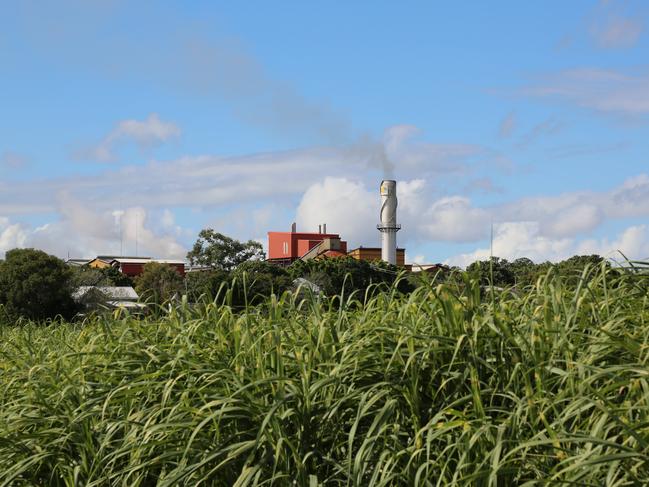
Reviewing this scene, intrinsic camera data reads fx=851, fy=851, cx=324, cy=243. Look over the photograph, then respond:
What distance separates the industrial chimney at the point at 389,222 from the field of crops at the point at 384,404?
86846mm

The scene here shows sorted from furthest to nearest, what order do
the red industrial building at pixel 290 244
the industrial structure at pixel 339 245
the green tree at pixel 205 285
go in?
the red industrial building at pixel 290 244
the industrial structure at pixel 339 245
the green tree at pixel 205 285

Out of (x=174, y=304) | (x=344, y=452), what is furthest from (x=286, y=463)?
(x=174, y=304)

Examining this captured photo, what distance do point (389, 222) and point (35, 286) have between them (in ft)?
179

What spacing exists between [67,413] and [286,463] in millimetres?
1380

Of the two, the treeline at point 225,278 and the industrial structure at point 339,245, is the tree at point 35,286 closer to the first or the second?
the treeline at point 225,278

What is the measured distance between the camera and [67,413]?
425cm

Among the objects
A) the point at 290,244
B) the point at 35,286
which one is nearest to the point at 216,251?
the point at 290,244

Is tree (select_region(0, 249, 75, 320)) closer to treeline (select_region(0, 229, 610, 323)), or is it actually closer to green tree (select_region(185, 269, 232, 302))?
treeline (select_region(0, 229, 610, 323))

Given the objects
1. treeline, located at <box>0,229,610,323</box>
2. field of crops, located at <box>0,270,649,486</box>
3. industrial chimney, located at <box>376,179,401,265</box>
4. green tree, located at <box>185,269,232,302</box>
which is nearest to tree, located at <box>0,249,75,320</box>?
treeline, located at <box>0,229,610,323</box>

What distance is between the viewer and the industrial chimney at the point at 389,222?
92188 millimetres

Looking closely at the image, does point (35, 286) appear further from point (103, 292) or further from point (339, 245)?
point (339, 245)

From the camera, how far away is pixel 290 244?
101938 mm

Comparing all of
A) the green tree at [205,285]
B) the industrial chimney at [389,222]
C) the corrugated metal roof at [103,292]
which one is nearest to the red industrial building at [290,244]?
the industrial chimney at [389,222]

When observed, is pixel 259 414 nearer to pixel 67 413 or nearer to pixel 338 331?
pixel 338 331
